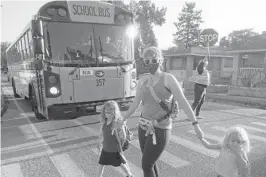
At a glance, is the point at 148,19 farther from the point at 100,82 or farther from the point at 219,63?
the point at 100,82

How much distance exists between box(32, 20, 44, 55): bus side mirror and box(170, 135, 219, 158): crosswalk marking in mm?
4024

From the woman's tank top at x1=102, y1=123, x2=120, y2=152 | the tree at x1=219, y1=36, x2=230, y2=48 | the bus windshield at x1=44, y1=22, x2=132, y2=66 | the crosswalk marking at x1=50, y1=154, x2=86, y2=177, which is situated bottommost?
the crosswalk marking at x1=50, y1=154, x2=86, y2=177

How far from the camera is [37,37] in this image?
5.46 meters

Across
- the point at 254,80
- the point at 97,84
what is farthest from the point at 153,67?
the point at 254,80

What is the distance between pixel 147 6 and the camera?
46469mm

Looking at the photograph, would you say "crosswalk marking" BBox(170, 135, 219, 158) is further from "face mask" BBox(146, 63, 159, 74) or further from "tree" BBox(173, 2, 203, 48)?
"tree" BBox(173, 2, 203, 48)

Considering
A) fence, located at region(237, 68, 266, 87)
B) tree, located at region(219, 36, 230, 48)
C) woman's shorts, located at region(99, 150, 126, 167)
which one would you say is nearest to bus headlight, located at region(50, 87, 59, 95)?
woman's shorts, located at region(99, 150, 126, 167)

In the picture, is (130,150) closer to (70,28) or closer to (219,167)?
(219,167)

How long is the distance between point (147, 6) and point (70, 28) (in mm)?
43728

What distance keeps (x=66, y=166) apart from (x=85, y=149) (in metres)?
0.86

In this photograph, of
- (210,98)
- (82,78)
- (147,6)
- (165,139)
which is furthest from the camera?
(147,6)

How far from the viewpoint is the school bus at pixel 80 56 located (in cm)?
570

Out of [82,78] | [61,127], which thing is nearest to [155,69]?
[82,78]

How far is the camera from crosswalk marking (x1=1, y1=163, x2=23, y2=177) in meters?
3.86
